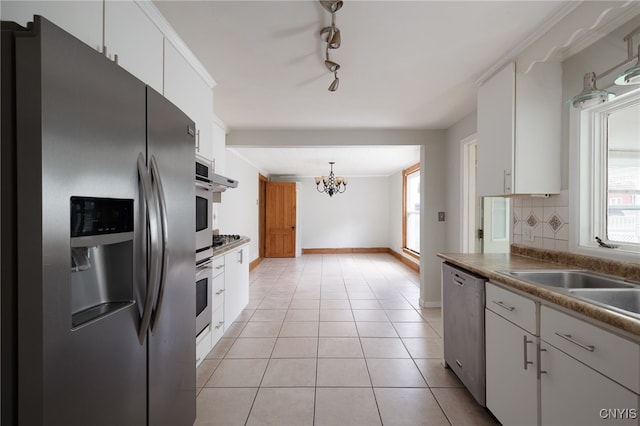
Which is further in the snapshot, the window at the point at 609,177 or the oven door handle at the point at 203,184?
the oven door handle at the point at 203,184

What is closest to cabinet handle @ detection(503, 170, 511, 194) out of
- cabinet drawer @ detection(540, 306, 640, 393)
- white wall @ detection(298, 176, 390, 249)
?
cabinet drawer @ detection(540, 306, 640, 393)

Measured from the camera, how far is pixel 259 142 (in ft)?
12.7

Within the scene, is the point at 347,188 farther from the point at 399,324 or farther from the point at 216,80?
the point at 216,80

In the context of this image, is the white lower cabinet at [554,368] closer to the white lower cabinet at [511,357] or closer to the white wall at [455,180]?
the white lower cabinet at [511,357]

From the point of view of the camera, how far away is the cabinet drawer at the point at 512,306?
53.6 inches

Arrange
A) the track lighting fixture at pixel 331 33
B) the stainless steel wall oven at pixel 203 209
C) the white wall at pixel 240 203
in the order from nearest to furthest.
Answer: the track lighting fixture at pixel 331 33
the stainless steel wall oven at pixel 203 209
the white wall at pixel 240 203

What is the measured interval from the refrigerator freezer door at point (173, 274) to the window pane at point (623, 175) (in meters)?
2.39

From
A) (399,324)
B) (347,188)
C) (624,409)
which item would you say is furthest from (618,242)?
(347,188)

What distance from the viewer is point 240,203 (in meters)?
5.42

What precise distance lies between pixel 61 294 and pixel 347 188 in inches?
327

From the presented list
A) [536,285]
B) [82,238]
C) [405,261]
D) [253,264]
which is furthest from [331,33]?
[405,261]

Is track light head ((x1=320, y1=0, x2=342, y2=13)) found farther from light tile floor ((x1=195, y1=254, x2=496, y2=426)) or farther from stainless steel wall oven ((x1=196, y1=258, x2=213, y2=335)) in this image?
light tile floor ((x1=195, y1=254, x2=496, y2=426))

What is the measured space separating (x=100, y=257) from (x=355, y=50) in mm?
1845

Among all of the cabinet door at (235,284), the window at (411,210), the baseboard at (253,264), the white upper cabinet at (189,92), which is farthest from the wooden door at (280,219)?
the white upper cabinet at (189,92)
